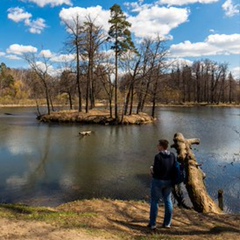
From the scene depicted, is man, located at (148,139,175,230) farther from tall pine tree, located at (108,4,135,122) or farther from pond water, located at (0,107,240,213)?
tall pine tree, located at (108,4,135,122)

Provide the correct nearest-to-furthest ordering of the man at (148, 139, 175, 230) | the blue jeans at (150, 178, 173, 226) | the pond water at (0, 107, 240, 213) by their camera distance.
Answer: the man at (148, 139, 175, 230), the blue jeans at (150, 178, 173, 226), the pond water at (0, 107, 240, 213)

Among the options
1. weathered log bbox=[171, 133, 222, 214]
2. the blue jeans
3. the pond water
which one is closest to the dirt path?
the blue jeans

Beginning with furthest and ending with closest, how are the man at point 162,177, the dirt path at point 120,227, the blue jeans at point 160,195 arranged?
the blue jeans at point 160,195
the man at point 162,177
the dirt path at point 120,227

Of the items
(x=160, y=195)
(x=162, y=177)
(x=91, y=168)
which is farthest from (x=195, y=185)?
(x=91, y=168)

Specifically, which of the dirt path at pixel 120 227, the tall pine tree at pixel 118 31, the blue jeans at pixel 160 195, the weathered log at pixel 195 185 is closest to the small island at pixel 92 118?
the tall pine tree at pixel 118 31

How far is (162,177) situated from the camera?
20.2 ft

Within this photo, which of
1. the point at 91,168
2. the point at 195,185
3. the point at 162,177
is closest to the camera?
the point at 162,177

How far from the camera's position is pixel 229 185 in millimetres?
11469

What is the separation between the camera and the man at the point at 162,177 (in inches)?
242

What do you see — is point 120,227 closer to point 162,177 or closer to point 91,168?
point 162,177

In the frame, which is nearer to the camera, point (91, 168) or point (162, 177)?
point (162, 177)

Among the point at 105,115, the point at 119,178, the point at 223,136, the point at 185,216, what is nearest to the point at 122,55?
the point at 105,115

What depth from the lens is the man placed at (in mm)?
6141

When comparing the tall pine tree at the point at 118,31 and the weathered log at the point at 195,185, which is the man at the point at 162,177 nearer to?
the weathered log at the point at 195,185
